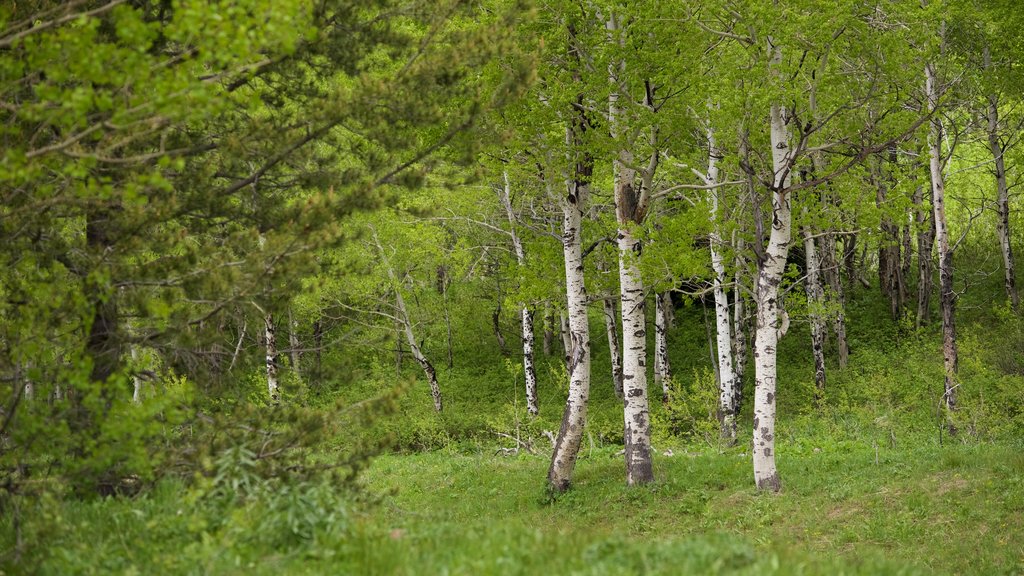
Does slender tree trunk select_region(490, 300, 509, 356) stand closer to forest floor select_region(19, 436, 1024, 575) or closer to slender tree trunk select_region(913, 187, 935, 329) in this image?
forest floor select_region(19, 436, 1024, 575)

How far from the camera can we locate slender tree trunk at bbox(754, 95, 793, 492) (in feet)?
43.9

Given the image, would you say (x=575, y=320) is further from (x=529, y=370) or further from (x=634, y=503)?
(x=529, y=370)

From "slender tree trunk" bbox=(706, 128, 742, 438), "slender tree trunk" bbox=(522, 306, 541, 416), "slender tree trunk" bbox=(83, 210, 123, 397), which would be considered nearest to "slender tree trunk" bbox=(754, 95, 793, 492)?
"slender tree trunk" bbox=(706, 128, 742, 438)

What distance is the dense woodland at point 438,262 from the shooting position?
611 centimetres

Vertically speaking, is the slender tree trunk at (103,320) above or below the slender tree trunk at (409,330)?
above

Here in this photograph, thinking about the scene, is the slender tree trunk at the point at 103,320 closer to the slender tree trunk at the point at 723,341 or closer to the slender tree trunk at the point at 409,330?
the slender tree trunk at the point at 723,341

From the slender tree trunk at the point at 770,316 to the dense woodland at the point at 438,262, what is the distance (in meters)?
0.05

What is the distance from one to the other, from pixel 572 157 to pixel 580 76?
1.52 meters

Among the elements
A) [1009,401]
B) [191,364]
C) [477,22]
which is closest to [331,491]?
[191,364]

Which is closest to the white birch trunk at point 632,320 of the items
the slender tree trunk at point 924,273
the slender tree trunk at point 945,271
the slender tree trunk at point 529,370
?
the slender tree trunk at point 945,271

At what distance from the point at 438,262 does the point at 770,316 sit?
15.3 metres

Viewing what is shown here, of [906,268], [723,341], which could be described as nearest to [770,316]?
[723,341]

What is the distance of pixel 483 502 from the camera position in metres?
15.1

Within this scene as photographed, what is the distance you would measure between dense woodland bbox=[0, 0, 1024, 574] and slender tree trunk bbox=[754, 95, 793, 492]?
5 cm
